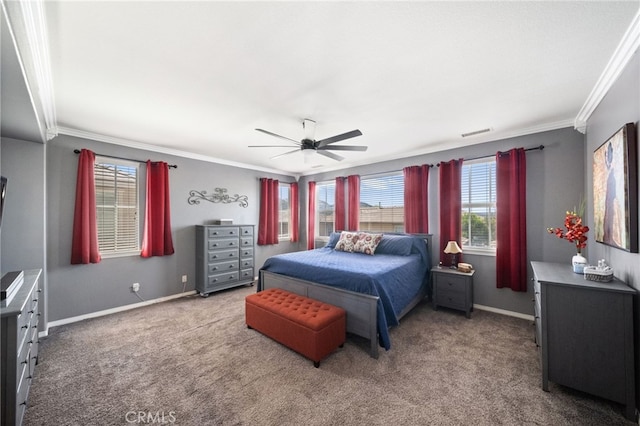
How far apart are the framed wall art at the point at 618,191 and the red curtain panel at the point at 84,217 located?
551 cm

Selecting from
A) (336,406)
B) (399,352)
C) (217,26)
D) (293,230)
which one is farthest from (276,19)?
(293,230)

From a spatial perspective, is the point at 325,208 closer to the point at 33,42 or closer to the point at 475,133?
the point at 475,133

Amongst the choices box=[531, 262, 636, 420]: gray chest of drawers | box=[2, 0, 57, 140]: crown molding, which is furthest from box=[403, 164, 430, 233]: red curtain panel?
box=[2, 0, 57, 140]: crown molding

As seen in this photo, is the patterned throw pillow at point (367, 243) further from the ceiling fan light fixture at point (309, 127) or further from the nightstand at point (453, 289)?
the ceiling fan light fixture at point (309, 127)

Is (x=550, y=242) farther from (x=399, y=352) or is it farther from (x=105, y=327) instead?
(x=105, y=327)

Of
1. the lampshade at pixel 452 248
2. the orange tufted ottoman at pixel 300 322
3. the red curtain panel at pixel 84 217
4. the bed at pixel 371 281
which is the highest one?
the red curtain panel at pixel 84 217

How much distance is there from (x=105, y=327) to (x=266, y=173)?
12.7 ft

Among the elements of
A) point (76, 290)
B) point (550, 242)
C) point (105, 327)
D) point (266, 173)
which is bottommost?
point (105, 327)

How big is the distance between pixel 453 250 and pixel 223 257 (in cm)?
387

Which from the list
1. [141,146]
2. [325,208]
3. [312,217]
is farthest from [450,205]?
[141,146]

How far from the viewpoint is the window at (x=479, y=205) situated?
3662 millimetres

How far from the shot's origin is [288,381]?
206cm

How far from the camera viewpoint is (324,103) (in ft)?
8.27

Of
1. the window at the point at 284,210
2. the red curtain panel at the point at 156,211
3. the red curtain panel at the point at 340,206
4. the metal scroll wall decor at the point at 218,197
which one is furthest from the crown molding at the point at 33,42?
the red curtain panel at the point at 340,206
